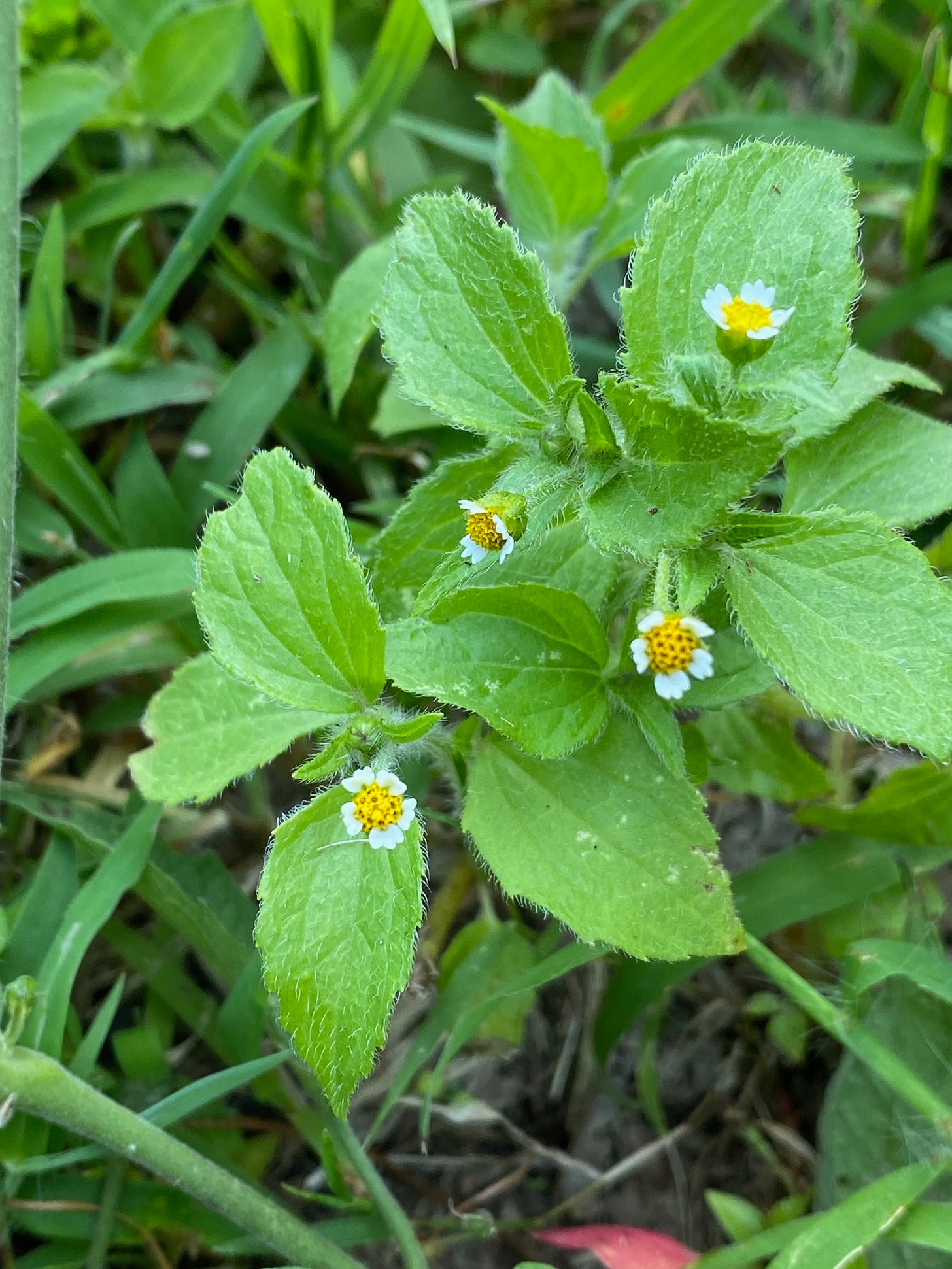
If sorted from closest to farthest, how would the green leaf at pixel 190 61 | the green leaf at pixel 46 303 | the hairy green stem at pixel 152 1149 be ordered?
the hairy green stem at pixel 152 1149 < the green leaf at pixel 46 303 < the green leaf at pixel 190 61

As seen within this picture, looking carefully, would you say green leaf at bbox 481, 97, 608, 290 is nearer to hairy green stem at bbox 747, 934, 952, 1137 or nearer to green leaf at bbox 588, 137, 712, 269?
green leaf at bbox 588, 137, 712, 269

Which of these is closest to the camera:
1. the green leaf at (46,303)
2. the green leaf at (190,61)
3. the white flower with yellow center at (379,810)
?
the white flower with yellow center at (379,810)

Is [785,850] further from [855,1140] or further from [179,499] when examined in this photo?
Result: [179,499]

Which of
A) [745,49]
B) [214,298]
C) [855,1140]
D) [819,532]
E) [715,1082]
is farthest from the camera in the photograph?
[745,49]

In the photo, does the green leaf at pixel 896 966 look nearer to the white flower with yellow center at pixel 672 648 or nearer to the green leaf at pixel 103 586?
the white flower with yellow center at pixel 672 648

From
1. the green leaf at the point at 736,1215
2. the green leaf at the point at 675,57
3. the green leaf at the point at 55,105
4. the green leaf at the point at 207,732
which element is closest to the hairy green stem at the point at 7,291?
the green leaf at the point at 207,732

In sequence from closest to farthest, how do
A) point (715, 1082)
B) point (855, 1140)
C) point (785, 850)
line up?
point (855, 1140) < point (785, 850) < point (715, 1082)

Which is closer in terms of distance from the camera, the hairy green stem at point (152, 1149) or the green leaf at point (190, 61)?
the hairy green stem at point (152, 1149)

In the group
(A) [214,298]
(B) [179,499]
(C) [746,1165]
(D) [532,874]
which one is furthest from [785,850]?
(A) [214,298]
